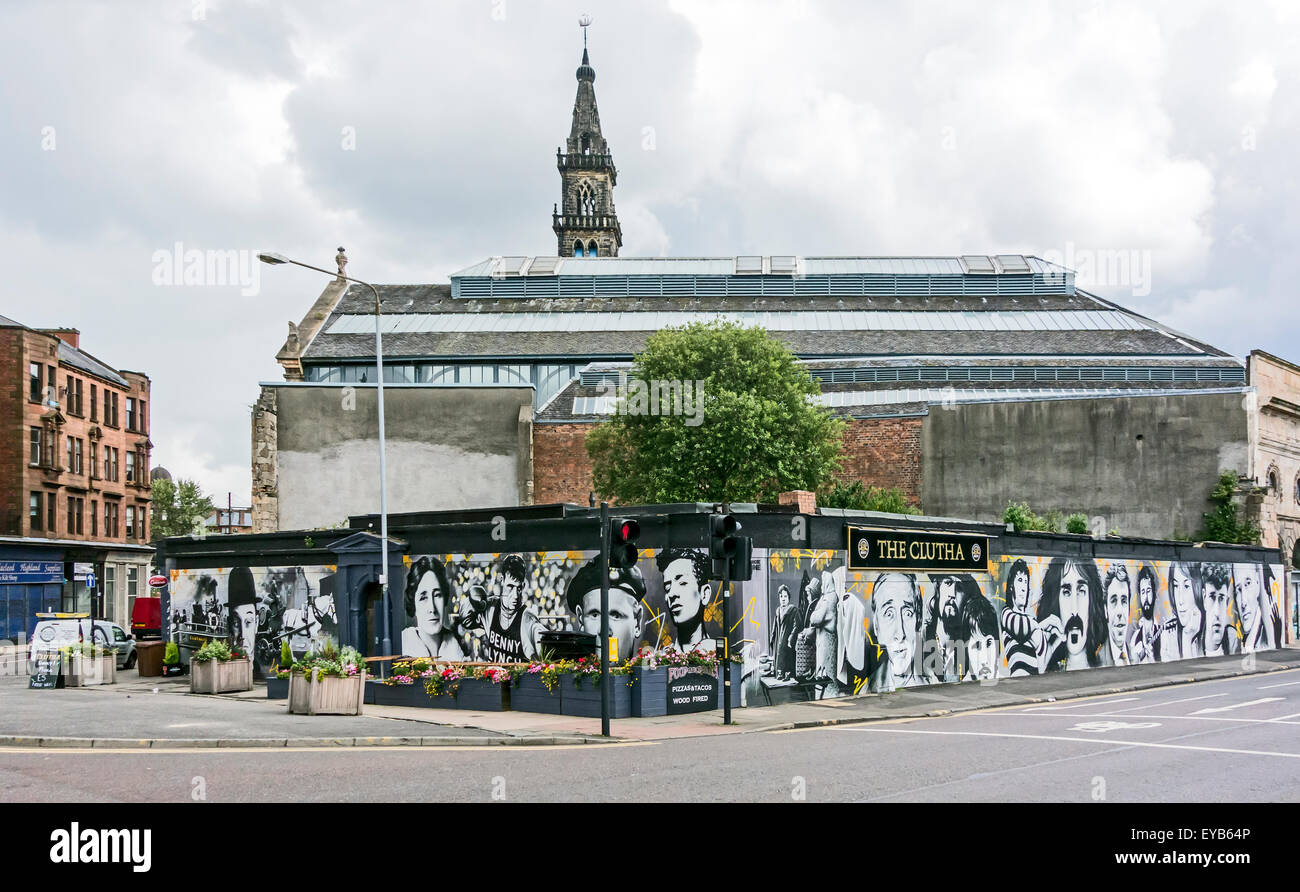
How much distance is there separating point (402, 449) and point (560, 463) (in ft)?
22.3

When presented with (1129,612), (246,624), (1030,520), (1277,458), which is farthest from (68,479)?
(1277,458)

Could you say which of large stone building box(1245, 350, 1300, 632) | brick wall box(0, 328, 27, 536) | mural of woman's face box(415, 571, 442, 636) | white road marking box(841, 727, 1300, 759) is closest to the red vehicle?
mural of woman's face box(415, 571, 442, 636)

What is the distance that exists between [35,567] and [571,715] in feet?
141

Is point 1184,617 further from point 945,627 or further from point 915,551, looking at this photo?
point 915,551

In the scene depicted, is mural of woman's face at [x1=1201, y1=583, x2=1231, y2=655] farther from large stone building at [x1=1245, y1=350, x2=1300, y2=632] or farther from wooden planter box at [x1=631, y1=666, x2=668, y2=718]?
wooden planter box at [x1=631, y1=666, x2=668, y2=718]

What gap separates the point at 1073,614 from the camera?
30297mm

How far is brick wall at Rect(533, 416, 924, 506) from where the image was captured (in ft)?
163

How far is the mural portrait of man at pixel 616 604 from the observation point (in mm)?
21469

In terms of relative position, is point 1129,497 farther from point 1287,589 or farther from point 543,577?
point 543,577

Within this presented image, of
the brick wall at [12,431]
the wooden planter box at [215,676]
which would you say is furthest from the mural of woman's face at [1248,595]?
the brick wall at [12,431]

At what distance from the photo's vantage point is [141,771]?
13.1 m

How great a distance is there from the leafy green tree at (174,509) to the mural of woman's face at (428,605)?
68.1 m
